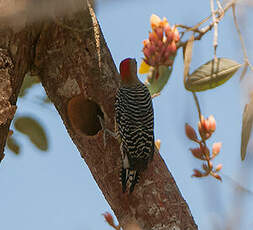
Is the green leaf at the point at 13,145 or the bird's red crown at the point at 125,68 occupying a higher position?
the bird's red crown at the point at 125,68

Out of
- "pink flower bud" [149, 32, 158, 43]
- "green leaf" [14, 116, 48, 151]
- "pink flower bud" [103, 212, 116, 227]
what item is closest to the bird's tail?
"pink flower bud" [103, 212, 116, 227]

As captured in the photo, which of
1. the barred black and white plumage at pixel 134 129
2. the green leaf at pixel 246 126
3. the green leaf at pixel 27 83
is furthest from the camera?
the green leaf at pixel 27 83

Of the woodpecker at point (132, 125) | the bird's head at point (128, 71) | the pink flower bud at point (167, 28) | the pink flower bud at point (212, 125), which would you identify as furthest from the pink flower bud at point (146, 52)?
the bird's head at point (128, 71)

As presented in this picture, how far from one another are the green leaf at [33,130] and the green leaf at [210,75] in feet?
4.86

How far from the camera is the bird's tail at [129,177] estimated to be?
3135mm

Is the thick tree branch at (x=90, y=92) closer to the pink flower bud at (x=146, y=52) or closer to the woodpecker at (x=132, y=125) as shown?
the woodpecker at (x=132, y=125)

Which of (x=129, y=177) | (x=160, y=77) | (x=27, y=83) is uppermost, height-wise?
(x=27, y=83)

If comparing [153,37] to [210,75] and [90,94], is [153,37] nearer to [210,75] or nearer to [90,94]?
[210,75]

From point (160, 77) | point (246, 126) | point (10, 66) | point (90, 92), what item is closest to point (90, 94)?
point (90, 92)

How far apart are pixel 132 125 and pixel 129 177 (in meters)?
0.73

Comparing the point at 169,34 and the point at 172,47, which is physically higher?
the point at 169,34

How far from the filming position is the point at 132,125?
12.3 ft

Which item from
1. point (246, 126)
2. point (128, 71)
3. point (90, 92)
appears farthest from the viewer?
point (128, 71)

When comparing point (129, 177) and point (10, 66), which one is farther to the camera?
point (129, 177)
